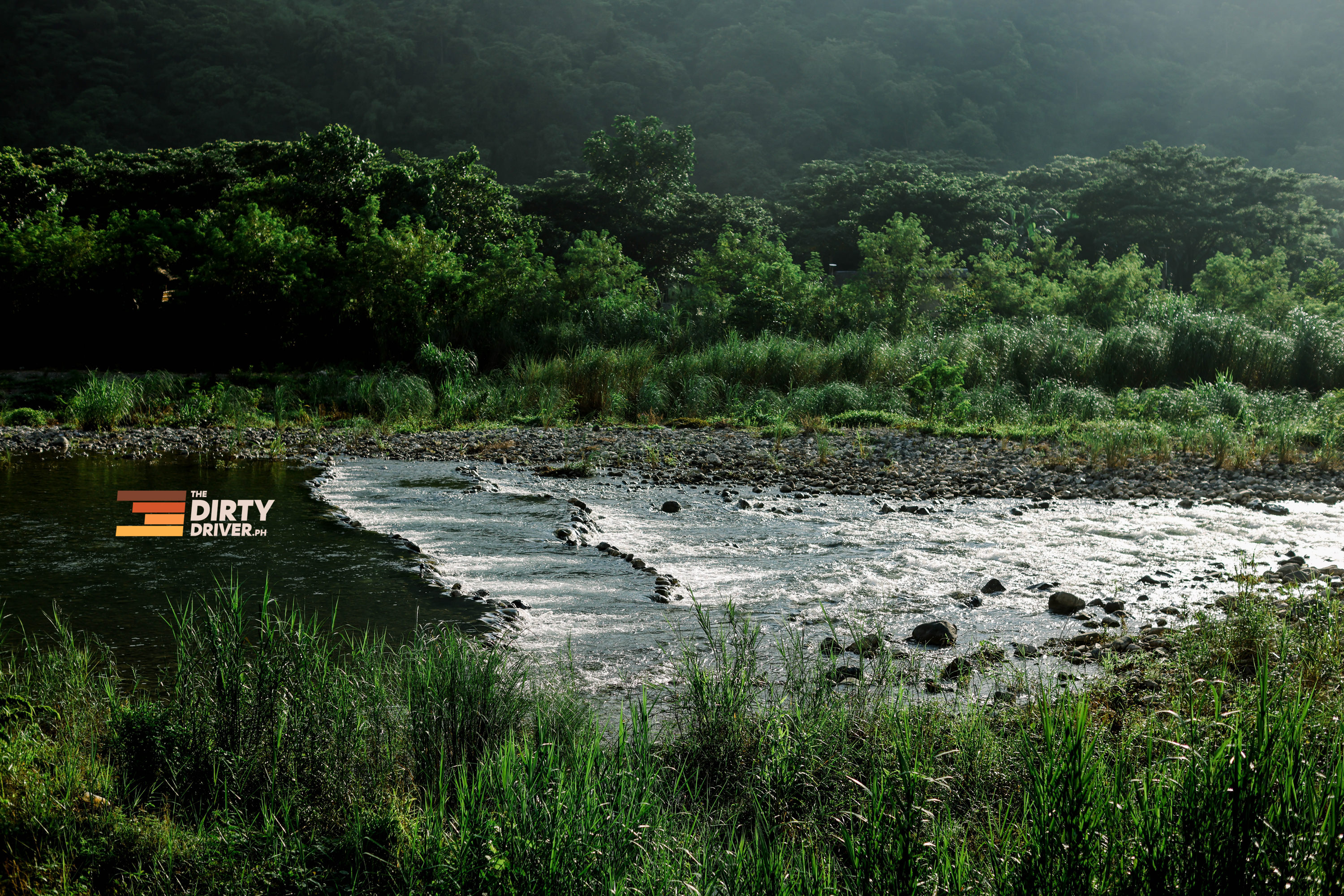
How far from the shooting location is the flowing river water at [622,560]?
17.2 feet

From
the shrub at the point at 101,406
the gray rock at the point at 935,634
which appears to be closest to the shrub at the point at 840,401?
the gray rock at the point at 935,634

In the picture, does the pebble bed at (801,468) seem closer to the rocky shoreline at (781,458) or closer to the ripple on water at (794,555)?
the rocky shoreline at (781,458)

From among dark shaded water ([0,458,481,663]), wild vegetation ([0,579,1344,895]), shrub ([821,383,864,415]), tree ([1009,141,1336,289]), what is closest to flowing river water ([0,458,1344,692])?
dark shaded water ([0,458,481,663])

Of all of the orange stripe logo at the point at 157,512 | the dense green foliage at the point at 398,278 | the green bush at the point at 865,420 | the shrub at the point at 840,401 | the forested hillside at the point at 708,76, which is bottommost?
the orange stripe logo at the point at 157,512

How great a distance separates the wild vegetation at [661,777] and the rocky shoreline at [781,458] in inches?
241

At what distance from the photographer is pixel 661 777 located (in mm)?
3002

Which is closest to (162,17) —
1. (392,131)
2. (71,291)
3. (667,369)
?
(392,131)

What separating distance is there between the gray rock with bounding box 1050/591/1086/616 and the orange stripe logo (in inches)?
279

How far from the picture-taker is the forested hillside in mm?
65500

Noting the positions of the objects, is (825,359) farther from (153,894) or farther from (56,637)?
(153,894)

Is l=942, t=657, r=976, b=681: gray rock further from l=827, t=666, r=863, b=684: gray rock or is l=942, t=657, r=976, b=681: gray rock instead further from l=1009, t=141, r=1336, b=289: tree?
l=1009, t=141, r=1336, b=289: tree

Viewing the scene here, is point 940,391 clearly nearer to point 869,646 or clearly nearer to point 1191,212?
point 869,646

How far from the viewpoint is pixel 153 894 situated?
7.71ft

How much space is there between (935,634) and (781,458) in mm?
7276
